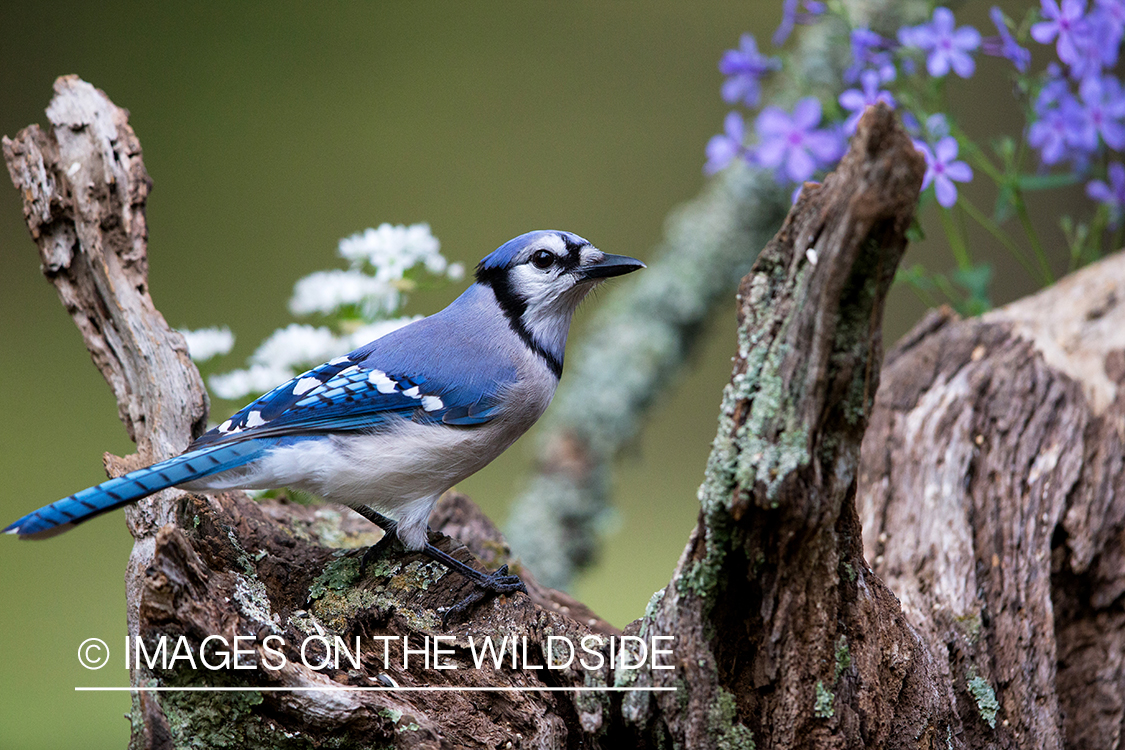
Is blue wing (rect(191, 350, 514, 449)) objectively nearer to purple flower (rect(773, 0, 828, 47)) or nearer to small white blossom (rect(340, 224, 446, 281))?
small white blossom (rect(340, 224, 446, 281))

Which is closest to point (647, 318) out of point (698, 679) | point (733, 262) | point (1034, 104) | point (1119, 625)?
point (733, 262)

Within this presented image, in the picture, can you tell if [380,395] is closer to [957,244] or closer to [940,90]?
[940,90]

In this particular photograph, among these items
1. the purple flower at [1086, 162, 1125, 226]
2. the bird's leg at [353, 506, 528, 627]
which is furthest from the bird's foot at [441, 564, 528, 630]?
the purple flower at [1086, 162, 1125, 226]

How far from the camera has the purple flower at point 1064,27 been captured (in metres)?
1.38

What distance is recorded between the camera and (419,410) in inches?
42.9

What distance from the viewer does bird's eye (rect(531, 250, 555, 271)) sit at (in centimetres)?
125

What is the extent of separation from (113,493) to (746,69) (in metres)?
1.32

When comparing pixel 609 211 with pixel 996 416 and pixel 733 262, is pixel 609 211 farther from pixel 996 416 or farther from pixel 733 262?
pixel 996 416

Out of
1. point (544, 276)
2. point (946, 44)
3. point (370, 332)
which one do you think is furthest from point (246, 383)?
point (946, 44)

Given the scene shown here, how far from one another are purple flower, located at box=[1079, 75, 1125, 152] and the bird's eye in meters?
0.94

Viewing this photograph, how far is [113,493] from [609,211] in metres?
3.31

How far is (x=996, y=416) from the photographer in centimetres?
133

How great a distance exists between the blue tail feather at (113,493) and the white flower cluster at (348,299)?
15.6 inches

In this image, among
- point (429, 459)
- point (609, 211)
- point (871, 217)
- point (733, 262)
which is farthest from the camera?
point (609, 211)
